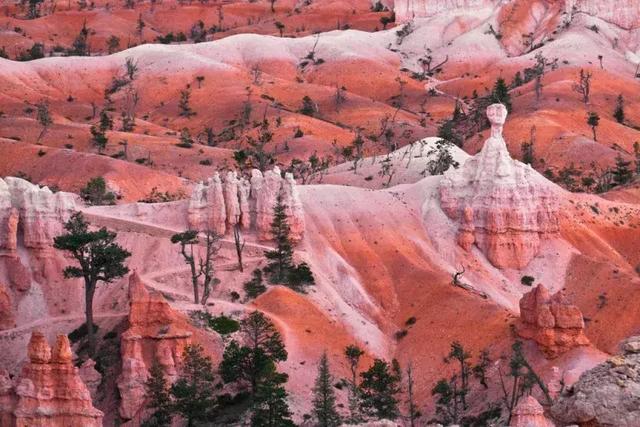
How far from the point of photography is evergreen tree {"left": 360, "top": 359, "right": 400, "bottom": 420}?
9088 centimetres

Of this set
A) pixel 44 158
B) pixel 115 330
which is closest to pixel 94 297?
pixel 115 330

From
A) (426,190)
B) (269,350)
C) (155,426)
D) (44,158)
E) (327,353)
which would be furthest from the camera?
(44,158)

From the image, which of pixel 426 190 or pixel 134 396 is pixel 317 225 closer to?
pixel 426 190

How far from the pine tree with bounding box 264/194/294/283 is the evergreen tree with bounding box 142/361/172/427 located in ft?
74.7

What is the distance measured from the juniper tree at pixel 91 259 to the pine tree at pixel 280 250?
52.1 feet

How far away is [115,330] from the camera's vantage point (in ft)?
317

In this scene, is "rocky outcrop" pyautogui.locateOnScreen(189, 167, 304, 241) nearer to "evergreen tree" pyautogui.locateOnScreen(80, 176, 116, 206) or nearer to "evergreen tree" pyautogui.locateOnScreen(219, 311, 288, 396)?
"evergreen tree" pyautogui.locateOnScreen(80, 176, 116, 206)

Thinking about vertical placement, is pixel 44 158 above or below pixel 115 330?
above

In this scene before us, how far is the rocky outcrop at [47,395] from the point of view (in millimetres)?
77875

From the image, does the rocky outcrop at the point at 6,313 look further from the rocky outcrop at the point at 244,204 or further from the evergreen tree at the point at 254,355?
the rocky outcrop at the point at 244,204

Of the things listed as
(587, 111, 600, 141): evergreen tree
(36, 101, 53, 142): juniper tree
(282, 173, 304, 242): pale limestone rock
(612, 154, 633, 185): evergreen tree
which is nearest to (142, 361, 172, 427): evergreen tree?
(282, 173, 304, 242): pale limestone rock

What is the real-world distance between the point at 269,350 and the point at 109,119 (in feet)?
332

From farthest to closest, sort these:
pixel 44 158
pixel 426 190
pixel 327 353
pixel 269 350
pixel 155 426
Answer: pixel 44 158 < pixel 426 190 < pixel 327 353 < pixel 269 350 < pixel 155 426

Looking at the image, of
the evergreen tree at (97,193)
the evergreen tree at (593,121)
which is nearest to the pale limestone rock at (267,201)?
the evergreen tree at (97,193)
